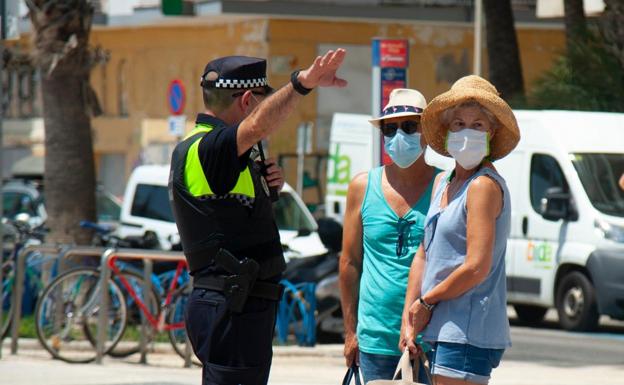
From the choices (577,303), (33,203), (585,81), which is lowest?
(577,303)

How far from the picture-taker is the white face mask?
5.76 m

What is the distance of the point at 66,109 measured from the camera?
1648 centimetres

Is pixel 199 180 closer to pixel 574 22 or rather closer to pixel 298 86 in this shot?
pixel 298 86

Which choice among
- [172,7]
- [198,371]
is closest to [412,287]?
[198,371]

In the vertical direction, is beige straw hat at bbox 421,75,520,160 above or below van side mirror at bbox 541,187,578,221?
above

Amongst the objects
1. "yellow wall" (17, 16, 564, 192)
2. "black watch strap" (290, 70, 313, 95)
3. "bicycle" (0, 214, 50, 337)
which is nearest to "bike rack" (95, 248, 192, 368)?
"bicycle" (0, 214, 50, 337)

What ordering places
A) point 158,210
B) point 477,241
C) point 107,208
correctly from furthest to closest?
point 107,208, point 158,210, point 477,241

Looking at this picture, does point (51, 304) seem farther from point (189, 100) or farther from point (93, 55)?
point (189, 100)

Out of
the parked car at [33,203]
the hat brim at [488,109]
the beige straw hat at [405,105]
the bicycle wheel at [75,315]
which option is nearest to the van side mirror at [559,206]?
the bicycle wheel at [75,315]

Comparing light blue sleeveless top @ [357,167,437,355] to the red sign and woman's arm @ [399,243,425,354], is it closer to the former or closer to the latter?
woman's arm @ [399,243,425,354]

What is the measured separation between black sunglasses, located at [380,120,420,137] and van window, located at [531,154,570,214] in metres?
10.3

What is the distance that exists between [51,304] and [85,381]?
7.26 feet

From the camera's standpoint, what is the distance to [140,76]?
3709cm

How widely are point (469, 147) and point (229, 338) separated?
43.9 inches
